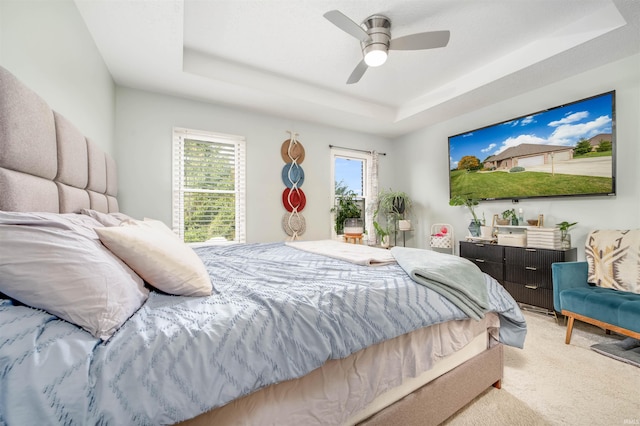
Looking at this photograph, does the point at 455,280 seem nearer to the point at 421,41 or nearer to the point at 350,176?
the point at 421,41

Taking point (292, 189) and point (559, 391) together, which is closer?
point (559, 391)

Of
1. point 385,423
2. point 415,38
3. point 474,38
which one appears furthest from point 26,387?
point 474,38

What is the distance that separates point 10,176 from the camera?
104 centimetres

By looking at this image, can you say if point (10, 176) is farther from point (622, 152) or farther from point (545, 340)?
point (622, 152)

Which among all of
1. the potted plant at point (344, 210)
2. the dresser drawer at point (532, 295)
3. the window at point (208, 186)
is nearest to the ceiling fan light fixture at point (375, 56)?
the window at point (208, 186)

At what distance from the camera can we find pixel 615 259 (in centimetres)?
230

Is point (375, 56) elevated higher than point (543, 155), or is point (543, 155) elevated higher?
point (375, 56)

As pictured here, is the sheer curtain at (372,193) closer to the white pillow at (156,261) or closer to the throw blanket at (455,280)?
the throw blanket at (455,280)

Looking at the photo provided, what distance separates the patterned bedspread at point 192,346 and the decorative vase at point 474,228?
110 inches

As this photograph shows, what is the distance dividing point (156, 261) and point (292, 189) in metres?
3.08

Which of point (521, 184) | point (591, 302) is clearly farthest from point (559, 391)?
point (521, 184)

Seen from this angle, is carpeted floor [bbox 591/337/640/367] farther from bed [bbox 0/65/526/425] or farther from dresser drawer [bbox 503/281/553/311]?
bed [bbox 0/65/526/425]

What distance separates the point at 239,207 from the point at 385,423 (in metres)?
3.14

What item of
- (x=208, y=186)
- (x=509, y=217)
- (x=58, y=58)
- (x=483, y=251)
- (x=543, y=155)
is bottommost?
(x=483, y=251)
